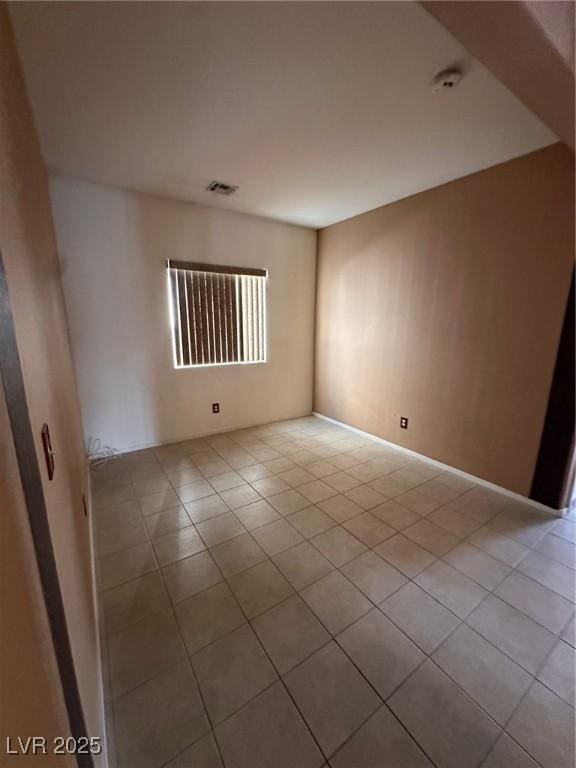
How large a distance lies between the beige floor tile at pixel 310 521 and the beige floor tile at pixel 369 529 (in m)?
0.13

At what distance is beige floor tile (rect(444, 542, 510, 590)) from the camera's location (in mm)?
1686

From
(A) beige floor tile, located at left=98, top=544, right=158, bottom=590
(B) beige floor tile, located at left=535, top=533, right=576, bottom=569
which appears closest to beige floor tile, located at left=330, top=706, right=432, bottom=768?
(A) beige floor tile, located at left=98, top=544, right=158, bottom=590

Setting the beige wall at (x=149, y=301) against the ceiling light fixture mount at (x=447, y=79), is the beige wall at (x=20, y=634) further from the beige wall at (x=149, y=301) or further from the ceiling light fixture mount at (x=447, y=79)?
the beige wall at (x=149, y=301)

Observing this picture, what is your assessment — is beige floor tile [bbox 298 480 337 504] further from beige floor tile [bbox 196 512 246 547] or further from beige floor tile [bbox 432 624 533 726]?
beige floor tile [bbox 432 624 533 726]

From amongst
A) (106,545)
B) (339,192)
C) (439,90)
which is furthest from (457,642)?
(339,192)

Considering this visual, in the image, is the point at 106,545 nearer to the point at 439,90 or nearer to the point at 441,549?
the point at 441,549

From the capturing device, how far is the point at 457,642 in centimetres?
135

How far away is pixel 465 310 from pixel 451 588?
6.69 ft

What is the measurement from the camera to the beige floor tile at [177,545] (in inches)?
71.2

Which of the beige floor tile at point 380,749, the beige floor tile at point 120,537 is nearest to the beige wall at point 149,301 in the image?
the beige floor tile at point 120,537

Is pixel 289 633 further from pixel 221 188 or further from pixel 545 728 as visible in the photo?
pixel 221 188

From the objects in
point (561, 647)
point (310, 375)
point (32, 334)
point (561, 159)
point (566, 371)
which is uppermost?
point (561, 159)

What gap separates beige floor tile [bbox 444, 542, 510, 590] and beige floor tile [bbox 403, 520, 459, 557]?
4cm

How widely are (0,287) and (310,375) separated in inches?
156
